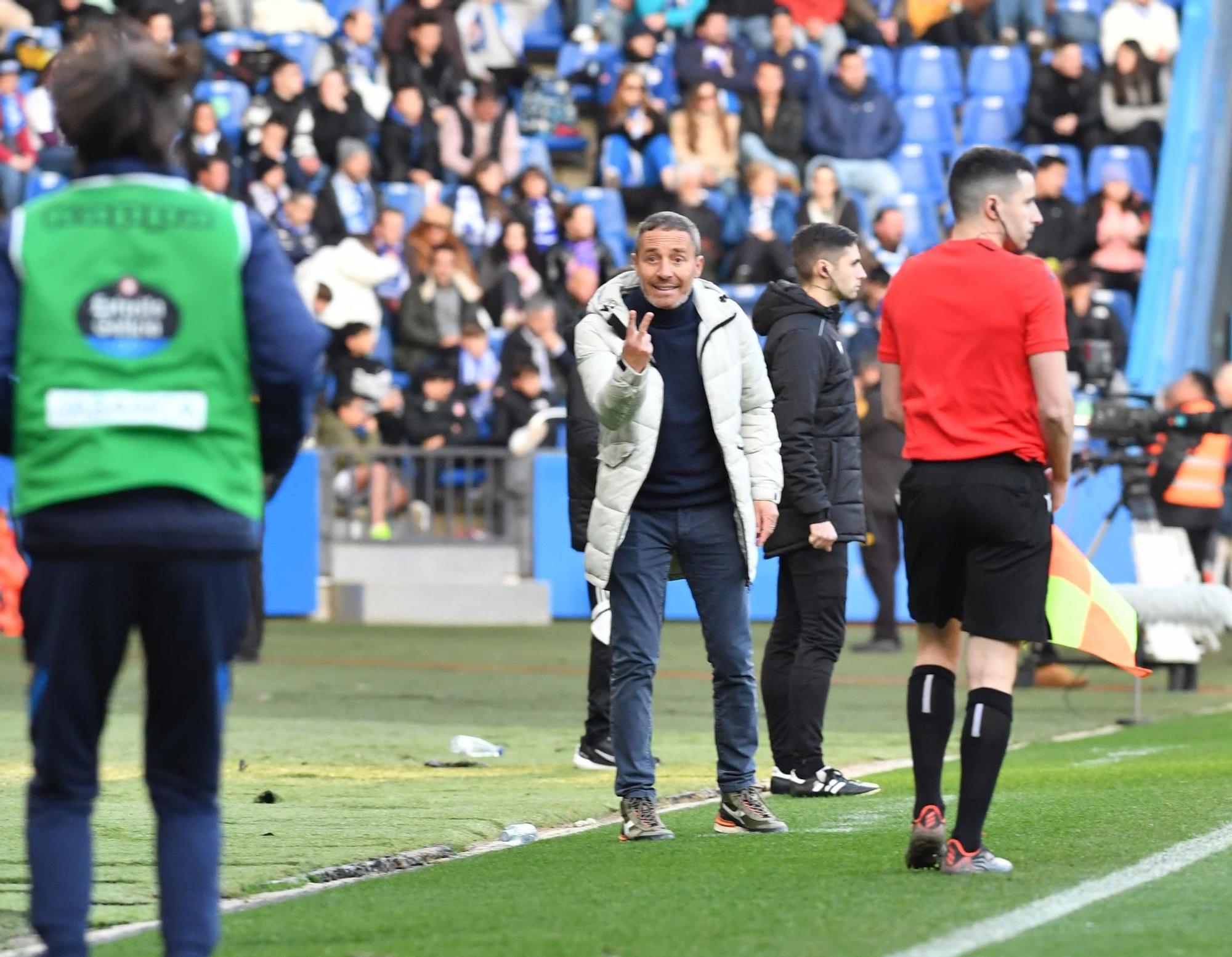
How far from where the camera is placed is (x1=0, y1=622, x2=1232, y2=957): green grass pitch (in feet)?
17.8

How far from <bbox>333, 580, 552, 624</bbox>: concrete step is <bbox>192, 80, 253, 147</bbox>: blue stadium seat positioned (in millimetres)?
5712

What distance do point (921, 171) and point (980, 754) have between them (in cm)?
1742

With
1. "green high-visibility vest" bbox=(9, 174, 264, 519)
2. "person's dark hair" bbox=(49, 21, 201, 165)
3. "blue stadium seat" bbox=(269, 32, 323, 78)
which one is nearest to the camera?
"green high-visibility vest" bbox=(9, 174, 264, 519)

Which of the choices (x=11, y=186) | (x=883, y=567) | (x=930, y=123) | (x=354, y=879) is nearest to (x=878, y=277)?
(x=883, y=567)

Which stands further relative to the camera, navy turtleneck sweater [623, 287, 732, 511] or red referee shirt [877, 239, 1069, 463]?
navy turtleneck sweater [623, 287, 732, 511]

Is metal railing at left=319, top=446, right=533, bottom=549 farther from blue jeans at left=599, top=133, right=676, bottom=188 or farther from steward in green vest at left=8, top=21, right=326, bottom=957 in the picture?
steward in green vest at left=8, top=21, right=326, bottom=957

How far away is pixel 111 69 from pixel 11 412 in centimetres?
71

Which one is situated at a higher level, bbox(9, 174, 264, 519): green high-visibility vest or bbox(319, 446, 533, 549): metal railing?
bbox(9, 174, 264, 519): green high-visibility vest

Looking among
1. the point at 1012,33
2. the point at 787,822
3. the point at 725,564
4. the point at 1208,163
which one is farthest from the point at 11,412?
the point at 1012,33

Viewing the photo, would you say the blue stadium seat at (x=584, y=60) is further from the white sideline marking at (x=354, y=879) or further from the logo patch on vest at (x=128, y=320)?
the logo patch on vest at (x=128, y=320)

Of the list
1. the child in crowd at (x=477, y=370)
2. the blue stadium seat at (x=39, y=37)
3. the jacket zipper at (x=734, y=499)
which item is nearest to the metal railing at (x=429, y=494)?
the child in crowd at (x=477, y=370)

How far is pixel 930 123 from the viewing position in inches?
917

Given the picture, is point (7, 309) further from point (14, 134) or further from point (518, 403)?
point (14, 134)

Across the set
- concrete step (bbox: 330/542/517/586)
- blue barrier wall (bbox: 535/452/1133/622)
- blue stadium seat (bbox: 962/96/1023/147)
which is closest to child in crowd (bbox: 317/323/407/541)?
concrete step (bbox: 330/542/517/586)
